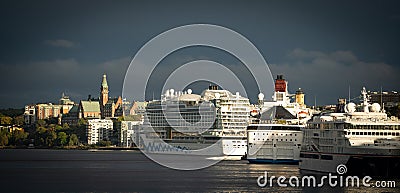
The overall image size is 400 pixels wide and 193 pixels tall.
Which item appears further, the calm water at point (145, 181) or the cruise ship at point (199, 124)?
the cruise ship at point (199, 124)

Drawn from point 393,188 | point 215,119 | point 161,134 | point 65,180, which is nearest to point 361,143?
point 393,188

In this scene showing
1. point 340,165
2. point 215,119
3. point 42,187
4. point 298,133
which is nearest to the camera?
point 42,187

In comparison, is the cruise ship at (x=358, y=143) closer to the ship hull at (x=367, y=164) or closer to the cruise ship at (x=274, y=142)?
the ship hull at (x=367, y=164)

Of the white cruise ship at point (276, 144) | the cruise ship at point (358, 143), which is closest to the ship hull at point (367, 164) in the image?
the cruise ship at point (358, 143)

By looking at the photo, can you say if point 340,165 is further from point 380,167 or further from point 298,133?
point 298,133

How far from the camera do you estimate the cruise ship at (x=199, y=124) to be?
116312 mm

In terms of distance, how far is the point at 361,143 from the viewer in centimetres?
6606

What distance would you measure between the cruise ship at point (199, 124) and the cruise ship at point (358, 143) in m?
39.5

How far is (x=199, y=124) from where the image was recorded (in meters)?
126

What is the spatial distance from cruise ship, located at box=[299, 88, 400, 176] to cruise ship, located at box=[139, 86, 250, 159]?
3948 centimetres

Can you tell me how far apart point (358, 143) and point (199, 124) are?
61.1 m

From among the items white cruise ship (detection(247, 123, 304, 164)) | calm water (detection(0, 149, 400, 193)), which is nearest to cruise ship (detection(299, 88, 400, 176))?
calm water (detection(0, 149, 400, 193))

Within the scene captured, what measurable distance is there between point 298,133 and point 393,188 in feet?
122

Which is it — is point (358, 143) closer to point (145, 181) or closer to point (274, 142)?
point (145, 181)
